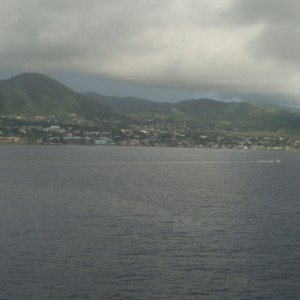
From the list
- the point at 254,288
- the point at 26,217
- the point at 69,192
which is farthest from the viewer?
the point at 69,192

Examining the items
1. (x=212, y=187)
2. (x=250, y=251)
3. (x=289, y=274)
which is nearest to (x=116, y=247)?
(x=250, y=251)

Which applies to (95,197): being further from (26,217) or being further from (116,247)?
(116,247)

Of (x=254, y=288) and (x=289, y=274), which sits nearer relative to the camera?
(x=254, y=288)

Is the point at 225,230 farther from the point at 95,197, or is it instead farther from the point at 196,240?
the point at 95,197

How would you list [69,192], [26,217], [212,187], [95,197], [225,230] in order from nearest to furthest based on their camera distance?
[225,230] → [26,217] → [95,197] → [69,192] → [212,187]

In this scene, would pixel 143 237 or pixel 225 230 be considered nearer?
pixel 143 237

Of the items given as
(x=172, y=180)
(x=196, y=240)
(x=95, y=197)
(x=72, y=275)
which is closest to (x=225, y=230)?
(x=196, y=240)
